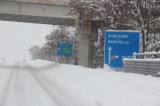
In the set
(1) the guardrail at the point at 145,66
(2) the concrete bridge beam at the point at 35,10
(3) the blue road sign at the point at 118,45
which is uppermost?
(2) the concrete bridge beam at the point at 35,10

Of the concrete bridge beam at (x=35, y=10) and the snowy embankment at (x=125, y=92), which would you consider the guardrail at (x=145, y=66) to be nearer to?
the snowy embankment at (x=125, y=92)

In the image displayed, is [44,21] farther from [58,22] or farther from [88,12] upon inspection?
[88,12]

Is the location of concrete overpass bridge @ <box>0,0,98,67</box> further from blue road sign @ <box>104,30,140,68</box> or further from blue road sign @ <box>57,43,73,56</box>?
blue road sign @ <box>104,30,140,68</box>

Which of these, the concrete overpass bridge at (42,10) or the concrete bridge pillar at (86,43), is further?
the concrete bridge pillar at (86,43)

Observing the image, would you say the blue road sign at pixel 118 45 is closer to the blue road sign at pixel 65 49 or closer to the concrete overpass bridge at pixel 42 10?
the concrete overpass bridge at pixel 42 10

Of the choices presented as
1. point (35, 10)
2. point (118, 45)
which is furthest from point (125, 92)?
point (35, 10)

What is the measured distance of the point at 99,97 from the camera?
12570 mm

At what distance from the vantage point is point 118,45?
2056 centimetres

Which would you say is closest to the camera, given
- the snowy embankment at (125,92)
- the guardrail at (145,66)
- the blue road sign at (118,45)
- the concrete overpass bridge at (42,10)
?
the snowy embankment at (125,92)

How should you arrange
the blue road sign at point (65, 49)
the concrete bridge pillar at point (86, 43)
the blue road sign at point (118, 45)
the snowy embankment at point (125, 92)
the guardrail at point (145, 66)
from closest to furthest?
the snowy embankment at point (125, 92)
the guardrail at point (145, 66)
the blue road sign at point (118, 45)
the concrete bridge pillar at point (86, 43)
the blue road sign at point (65, 49)

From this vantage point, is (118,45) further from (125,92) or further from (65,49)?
(65,49)

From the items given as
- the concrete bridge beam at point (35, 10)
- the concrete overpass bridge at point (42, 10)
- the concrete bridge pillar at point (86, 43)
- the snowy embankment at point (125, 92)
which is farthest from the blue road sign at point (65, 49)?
the snowy embankment at point (125, 92)

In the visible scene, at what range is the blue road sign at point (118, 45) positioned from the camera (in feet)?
67.0

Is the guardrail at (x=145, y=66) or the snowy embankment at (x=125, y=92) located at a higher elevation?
the guardrail at (x=145, y=66)
